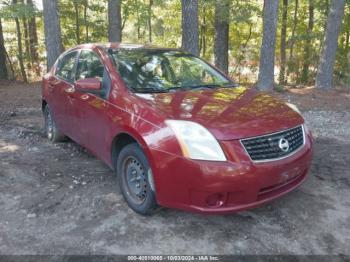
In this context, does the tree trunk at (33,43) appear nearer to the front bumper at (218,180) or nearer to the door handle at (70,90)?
the door handle at (70,90)

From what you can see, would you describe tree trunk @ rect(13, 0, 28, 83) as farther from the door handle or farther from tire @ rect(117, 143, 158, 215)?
tire @ rect(117, 143, 158, 215)

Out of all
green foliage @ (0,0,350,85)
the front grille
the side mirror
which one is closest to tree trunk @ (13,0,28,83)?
green foliage @ (0,0,350,85)

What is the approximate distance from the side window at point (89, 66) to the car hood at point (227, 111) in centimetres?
90

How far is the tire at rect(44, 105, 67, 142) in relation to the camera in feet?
18.6

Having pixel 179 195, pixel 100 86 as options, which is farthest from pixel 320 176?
pixel 100 86

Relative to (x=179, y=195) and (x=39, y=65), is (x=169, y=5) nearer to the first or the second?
(x=39, y=65)

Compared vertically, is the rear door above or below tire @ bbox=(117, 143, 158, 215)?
above

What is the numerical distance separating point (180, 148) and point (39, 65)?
15330mm

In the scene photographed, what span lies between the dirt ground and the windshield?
1306mm

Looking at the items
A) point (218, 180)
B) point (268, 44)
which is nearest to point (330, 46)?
point (268, 44)

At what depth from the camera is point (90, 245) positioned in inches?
121

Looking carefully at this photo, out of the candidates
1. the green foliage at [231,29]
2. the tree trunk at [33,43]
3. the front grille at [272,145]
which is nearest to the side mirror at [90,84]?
the front grille at [272,145]

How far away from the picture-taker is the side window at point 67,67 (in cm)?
495

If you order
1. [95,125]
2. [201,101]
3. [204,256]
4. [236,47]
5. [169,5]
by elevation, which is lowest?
[204,256]
